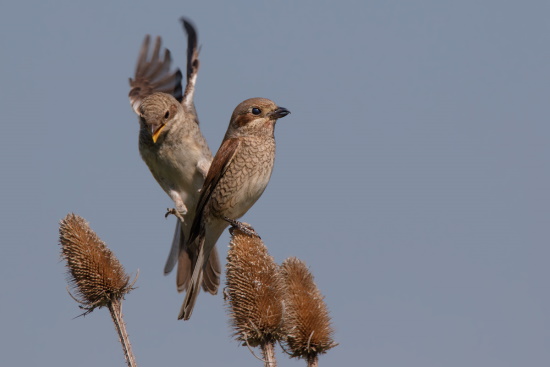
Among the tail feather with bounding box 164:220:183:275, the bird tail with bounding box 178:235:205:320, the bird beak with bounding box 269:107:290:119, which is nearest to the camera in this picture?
the bird tail with bounding box 178:235:205:320

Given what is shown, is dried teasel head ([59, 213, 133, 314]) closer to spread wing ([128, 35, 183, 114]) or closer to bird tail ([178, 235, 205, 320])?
bird tail ([178, 235, 205, 320])

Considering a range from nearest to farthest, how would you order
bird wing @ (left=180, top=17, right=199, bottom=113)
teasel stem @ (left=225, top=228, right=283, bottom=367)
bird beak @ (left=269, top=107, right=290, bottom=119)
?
teasel stem @ (left=225, top=228, right=283, bottom=367)
bird beak @ (left=269, top=107, right=290, bottom=119)
bird wing @ (left=180, top=17, right=199, bottom=113)

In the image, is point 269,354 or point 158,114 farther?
point 158,114

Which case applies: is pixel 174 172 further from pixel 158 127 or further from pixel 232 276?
pixel 232 276

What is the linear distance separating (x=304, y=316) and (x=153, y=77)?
6.60m

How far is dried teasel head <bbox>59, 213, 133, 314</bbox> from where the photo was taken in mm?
5660

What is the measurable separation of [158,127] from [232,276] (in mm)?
3837

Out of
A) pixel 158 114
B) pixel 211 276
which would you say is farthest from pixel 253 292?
pixel 158 114

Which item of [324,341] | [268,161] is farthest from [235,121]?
[324,341]

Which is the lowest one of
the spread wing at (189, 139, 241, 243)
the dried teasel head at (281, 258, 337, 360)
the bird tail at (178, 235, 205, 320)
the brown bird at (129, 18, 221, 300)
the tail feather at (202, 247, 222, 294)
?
the dried teasel head at (281, 258, 337, 360)

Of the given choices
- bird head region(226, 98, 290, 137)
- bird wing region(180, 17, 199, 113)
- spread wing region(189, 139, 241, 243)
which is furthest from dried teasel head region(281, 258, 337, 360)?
bird wing region(180, 17, 199, 113)

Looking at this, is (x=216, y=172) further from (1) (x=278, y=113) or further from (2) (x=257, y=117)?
(1) (x=278, y=113)

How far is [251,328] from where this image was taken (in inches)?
211

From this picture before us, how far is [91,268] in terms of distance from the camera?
5707mm
